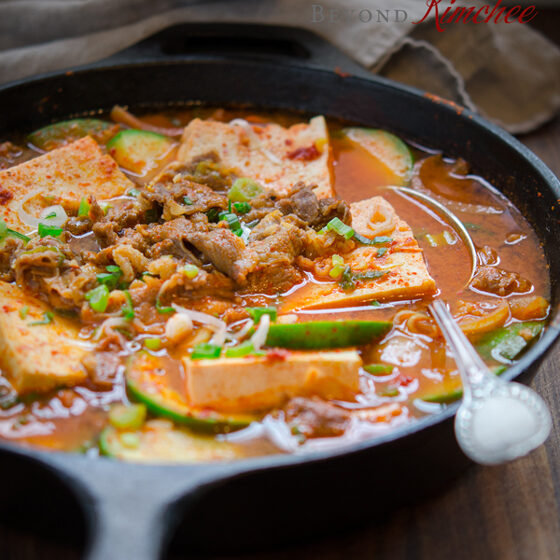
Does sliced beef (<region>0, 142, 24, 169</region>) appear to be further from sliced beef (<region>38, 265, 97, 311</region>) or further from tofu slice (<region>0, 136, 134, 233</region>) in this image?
sliced beef (<region>38, 265, 97, 311</region>)

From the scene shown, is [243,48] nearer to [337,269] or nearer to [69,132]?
[69,132]

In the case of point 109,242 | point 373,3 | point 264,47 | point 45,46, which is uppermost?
point 373,3

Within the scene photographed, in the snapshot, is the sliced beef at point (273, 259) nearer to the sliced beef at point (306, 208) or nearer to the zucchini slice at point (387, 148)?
the sliced beef at point (306, 208)

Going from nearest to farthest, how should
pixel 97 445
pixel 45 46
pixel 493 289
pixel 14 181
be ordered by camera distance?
pixel 97 445 < pixel 493 289 < pixel 14 181 < pixel 45 46

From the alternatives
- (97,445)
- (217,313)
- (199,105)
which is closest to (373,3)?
(199,105)

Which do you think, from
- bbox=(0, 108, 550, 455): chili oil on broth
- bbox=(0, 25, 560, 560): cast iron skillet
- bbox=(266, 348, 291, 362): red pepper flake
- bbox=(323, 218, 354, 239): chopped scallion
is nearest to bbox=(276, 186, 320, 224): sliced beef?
bbox=(323, 218, 354, 239): chopped scallion

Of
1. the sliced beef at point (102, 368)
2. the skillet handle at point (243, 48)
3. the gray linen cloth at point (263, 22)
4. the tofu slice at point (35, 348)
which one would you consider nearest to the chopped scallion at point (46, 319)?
the tofu slice at point (35, 348)

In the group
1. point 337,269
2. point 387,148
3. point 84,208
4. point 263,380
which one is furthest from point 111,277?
point 387,148

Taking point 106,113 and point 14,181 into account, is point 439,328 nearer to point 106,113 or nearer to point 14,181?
point 14,181
